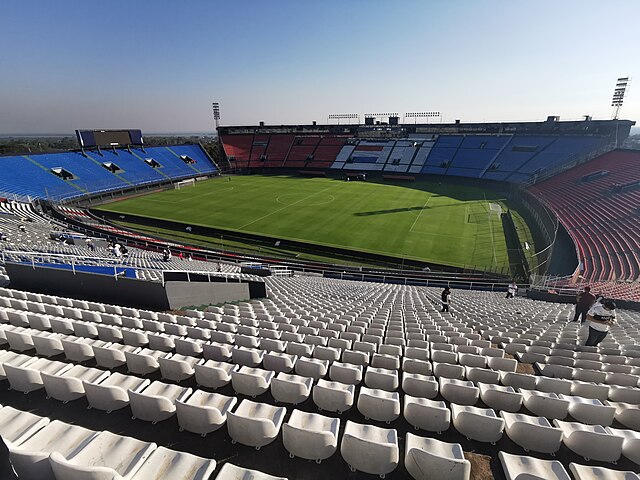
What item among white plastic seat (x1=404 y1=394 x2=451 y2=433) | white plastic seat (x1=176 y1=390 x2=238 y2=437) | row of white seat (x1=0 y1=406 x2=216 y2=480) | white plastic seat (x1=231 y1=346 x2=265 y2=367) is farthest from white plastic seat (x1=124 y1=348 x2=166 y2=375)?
white plastic seat (x1=404 y1=394 x2=451 y2=433)

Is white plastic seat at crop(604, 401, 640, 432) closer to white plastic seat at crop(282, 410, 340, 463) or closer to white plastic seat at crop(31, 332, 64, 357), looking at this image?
white plastic seat at crop(282, 410, 340, 463)

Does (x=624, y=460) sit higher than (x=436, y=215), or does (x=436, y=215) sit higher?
(x=624, y=460)

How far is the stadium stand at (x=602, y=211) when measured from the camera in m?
22.9

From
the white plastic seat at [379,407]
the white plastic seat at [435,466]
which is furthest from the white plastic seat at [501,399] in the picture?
the white plastic seat at [435,466]

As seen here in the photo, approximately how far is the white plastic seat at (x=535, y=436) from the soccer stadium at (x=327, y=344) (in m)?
0.02

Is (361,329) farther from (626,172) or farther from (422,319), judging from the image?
(626,172)

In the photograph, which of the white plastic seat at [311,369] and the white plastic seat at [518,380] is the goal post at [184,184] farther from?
the white plastic seat at [518,380]

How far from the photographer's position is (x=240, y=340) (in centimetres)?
745

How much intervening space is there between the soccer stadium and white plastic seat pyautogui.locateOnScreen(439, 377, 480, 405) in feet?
0.15

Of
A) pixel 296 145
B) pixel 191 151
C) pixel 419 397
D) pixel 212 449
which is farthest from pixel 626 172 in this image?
pixel 191 151

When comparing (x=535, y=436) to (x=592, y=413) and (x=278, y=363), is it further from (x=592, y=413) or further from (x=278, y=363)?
(x=278, y=363)

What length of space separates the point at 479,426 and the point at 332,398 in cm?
206

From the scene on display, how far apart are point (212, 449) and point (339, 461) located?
167 centimetres

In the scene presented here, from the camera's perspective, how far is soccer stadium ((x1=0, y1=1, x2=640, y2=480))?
12.9 ft
